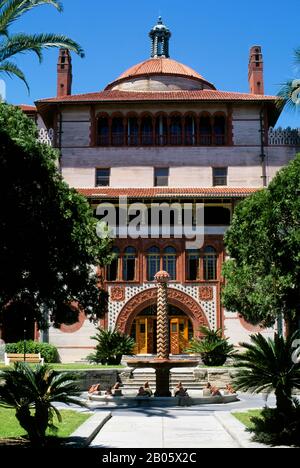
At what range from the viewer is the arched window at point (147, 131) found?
3681 cm

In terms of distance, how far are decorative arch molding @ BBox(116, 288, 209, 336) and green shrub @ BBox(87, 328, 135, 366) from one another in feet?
8.82

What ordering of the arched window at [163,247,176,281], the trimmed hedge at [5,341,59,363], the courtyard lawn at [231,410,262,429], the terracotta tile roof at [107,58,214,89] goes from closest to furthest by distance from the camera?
the courtyard lawn at [231,410,262,429]
the trimmed hedge at [5,341,59,363]
the arched window at [163,247,176,281]
the terracotta tile roof at [107,58,214,89]

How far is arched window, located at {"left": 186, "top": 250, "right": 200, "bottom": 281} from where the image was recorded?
33906 millimetres

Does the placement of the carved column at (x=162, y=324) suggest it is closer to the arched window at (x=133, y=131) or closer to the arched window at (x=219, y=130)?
the arched window at (x=133, y=131)

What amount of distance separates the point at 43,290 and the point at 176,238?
57.4ft

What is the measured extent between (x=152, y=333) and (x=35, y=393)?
23.5 meters

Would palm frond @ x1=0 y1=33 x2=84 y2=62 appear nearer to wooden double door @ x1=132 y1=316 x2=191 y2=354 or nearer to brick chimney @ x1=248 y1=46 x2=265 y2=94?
wooden double door @ x1=132 y1=316 x2=191 y2=354

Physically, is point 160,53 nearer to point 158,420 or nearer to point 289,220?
point 289,220

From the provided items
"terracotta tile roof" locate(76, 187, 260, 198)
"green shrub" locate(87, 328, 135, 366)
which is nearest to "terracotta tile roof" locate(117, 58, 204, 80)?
"terracotta tile roof" locate(76, 187, 260, 198)

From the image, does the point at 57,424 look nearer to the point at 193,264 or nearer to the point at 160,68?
the point at 193,264

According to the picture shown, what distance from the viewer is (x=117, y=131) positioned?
37.0 meters

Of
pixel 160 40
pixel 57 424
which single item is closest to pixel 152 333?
pixel 57 424

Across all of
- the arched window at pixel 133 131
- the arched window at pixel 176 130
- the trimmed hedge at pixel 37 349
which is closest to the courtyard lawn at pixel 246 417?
the trimmed hedge at pixel 37 349

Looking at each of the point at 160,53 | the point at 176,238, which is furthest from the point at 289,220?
the point at 160,53
